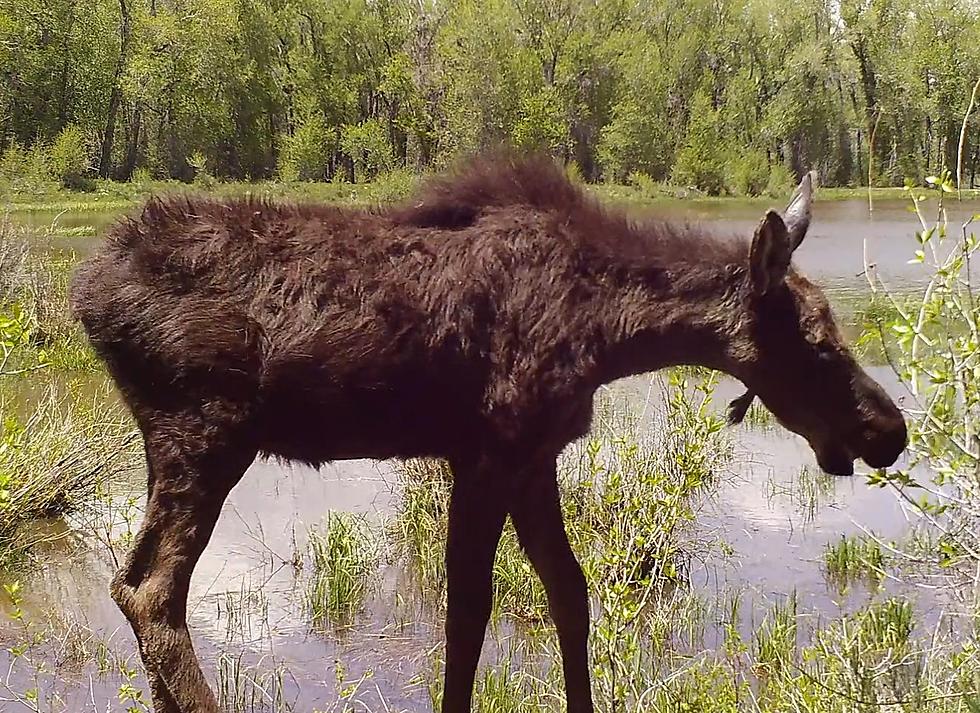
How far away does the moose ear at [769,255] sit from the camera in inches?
121

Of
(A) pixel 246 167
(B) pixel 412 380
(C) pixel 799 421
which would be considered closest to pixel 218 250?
(B) pixel 412 380

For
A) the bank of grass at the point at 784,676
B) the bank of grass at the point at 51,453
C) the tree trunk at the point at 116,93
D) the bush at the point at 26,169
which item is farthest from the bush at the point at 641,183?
the tree trunk at the point at 116,93

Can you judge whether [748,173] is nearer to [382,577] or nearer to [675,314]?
[382,577]

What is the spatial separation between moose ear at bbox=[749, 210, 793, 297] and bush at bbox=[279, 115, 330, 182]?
16745 millimetres

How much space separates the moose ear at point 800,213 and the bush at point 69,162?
2438 centimetres

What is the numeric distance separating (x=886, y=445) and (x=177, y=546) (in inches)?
92.4

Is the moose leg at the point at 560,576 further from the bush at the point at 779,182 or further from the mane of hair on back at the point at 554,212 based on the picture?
the bush at the point at 779,182

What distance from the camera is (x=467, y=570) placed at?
335cm

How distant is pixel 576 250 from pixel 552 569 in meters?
1.20

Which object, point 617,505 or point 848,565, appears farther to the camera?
point 848,565

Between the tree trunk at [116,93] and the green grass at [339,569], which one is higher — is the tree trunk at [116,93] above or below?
above

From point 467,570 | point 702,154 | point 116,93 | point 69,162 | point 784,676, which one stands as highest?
point 116,93

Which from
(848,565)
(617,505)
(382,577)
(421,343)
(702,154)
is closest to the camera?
(421,343)

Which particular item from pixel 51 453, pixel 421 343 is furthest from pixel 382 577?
pixel 421 343
